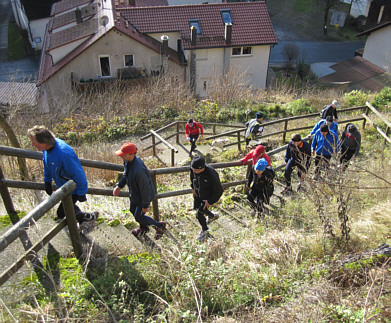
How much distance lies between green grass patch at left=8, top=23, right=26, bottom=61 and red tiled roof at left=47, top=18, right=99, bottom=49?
11574 millimetres

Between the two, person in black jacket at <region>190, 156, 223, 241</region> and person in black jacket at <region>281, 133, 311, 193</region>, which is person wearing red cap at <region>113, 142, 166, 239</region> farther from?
person in black jacket at <region>281, 133, 311, 193</region>

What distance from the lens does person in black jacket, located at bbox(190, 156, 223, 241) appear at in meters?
4.56

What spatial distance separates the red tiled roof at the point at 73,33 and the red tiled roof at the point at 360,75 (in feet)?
60.9

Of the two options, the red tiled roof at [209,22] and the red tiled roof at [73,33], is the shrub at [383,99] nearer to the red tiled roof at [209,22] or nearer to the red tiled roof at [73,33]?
the red tiled roof at [209,22]

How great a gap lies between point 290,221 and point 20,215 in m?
3.54

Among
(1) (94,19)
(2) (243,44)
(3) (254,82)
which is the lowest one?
(3) (254,82)

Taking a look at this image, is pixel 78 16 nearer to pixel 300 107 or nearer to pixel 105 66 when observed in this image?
pixel 105 66

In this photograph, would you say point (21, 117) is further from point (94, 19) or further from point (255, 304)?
point (94, 19)

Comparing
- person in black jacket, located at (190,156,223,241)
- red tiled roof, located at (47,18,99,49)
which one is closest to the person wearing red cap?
person in black jacket, located at (190,156,223,241)

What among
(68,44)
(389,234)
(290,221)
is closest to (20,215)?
(290,221)

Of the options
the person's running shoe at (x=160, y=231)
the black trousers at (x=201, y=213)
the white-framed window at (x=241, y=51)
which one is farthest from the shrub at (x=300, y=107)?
the white-framed window at (x=241, y=51)

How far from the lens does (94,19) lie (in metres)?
26.6

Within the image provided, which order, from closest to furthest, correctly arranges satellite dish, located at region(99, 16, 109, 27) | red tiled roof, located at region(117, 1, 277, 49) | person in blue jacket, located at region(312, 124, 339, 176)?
1. person in blue jacket, located at region(312, 124, 339, 176)
2. satellite dish, located at region(99, 16, 109, 27)
3. red tiled roof, located at region(117, 1, 277, 49)

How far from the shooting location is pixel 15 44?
37.0 meters
